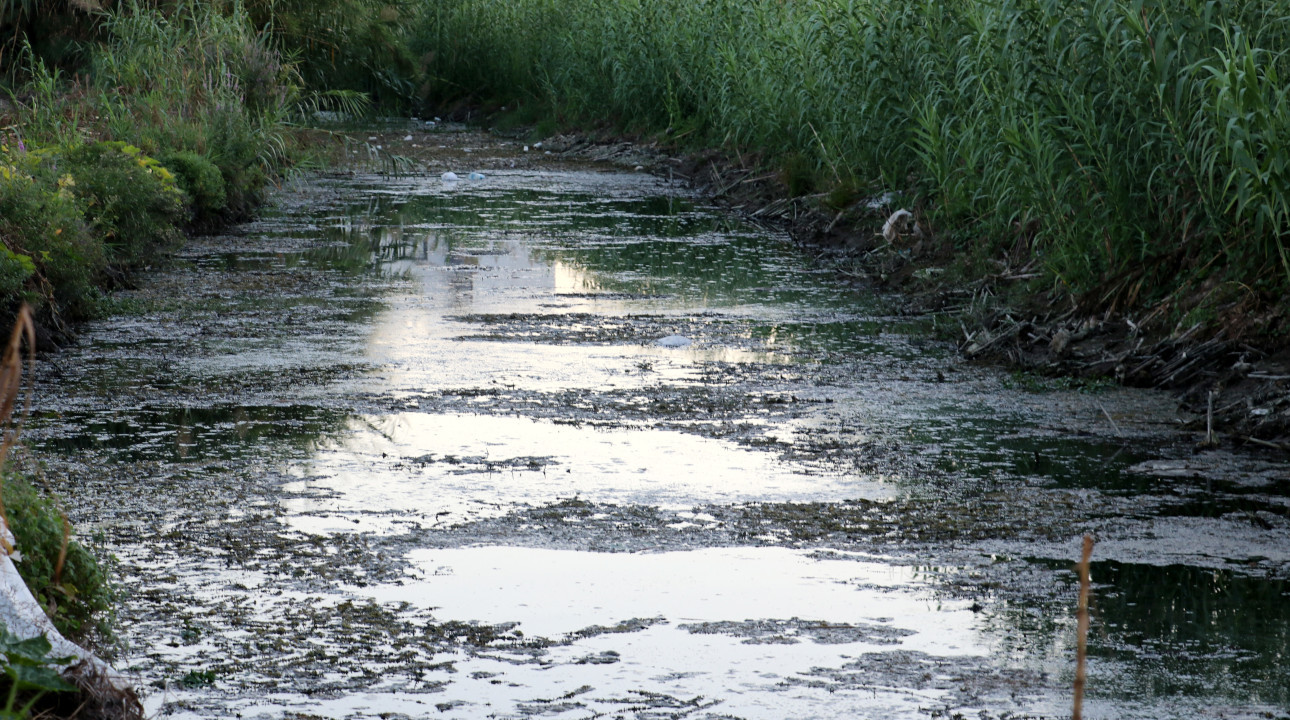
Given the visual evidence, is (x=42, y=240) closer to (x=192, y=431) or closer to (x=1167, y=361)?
(x=192, y=431)

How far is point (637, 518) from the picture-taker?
188 inches

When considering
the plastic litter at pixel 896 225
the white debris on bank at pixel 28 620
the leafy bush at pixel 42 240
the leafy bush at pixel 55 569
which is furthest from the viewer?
the plastic litter at pixel 896 225

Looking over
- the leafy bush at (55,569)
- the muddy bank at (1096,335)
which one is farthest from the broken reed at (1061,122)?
the leafy bush at (55,569)

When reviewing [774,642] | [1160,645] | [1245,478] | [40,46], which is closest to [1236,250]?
[1245,478]

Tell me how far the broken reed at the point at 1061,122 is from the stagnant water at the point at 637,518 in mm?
958

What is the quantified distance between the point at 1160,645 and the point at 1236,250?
11.3ft

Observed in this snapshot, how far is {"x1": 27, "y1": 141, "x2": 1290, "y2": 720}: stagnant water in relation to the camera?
3498mm

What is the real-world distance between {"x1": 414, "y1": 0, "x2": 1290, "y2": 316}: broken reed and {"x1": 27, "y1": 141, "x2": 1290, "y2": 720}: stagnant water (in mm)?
958

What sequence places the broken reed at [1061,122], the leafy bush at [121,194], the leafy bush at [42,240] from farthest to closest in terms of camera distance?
the leafy bush at [121,194]
the leafy bush at [42,240]
the broken reed at [1061,122]

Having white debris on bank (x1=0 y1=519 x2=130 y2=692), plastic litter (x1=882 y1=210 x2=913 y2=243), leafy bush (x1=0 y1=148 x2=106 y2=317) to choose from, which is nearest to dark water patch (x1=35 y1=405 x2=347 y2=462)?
leafy bush (x1=0 y1=148 x2=106 y2=317)

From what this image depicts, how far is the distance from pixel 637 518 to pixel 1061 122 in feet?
13.9

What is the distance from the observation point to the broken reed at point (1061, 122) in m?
6.53

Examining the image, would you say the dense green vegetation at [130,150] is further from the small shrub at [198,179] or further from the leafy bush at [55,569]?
the leafy bush at [55,569]

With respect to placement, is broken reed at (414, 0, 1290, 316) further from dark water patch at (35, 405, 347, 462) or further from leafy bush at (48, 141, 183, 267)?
leafy bush at (48, 141, 183, 267)
